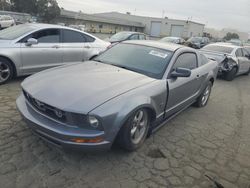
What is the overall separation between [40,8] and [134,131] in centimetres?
4741

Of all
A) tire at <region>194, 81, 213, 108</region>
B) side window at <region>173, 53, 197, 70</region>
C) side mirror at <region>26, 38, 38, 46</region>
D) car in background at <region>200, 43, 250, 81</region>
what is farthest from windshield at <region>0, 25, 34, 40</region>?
car in background at <region>200, 43, 250, 81</region>

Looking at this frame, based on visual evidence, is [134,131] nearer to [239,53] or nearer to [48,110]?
[48,110]

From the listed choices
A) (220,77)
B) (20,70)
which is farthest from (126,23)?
(20,70)

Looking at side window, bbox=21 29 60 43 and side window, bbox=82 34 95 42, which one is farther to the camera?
side window, bbox=82 34 95 42

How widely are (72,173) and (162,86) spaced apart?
69.0 inches

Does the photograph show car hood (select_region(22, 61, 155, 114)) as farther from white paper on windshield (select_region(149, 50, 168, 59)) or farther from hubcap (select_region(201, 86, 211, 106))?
hubcap (select_region(201, 86, 211, 106))

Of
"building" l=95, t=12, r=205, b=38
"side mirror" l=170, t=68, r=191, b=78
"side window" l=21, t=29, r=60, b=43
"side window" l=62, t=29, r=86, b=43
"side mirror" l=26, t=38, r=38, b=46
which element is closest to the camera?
"side mirror" l=170, t=68, r=191, b=78

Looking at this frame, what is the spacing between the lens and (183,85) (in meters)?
4.01

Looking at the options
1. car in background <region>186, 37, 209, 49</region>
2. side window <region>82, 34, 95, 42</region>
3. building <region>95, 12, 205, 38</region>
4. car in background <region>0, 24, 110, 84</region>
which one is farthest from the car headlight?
building <region>95, 12, 205, 38</region>

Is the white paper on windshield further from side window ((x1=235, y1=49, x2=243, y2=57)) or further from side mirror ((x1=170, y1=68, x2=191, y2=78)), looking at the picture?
side window ((x1=235, y1=49, x2=243, y2=57))

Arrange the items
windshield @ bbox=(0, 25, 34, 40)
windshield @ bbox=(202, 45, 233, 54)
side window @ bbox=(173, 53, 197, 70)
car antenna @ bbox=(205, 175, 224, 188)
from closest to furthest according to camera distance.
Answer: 1. car antenna @ bbox=(205, 175, 224, 188)
2. side window @ bbox=(173, 53, 197, 70)
3. windshield @ bbox=(0, 25, 34, 40)
4. windshield @ bbox=(202, 45, 233, 54)

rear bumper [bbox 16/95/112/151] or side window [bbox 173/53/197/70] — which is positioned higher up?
side window [bbox 173/53/197/70]

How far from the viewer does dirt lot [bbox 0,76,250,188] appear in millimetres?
2652

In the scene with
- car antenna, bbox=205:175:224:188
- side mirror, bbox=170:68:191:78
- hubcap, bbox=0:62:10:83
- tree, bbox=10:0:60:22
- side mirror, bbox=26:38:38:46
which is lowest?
car antenna, bbox=205:175:224:188
